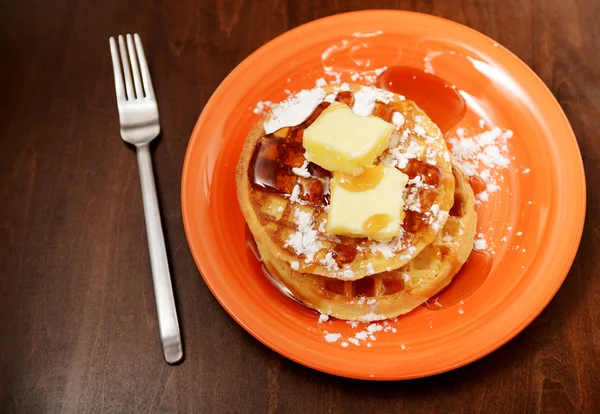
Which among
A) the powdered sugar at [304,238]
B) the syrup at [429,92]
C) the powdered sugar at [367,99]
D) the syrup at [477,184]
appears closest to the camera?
the powdered sugar at [304,238]

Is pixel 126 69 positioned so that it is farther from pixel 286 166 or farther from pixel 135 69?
pixel 286 166

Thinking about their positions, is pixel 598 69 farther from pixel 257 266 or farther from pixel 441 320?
pixel 257 266

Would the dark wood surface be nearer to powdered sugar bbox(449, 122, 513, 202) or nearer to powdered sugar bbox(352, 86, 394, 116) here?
powdered sugar bbox(449, 122, 513, 202)

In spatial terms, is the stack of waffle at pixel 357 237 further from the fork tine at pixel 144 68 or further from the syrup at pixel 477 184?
the fork tine at pixel 144 68

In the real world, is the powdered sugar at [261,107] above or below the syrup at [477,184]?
above

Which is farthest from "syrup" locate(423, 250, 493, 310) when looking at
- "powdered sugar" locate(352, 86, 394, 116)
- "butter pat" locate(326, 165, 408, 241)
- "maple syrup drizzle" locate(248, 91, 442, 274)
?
"powdered sugar" locate(352, 86, 394, 116)

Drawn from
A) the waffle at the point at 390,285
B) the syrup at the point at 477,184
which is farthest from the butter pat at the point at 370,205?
the syrup at the point at 477,184
